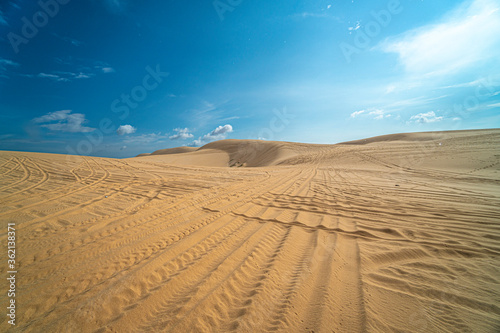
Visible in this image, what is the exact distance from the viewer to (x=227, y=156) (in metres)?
28.6

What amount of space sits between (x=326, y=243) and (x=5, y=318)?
12.7ft

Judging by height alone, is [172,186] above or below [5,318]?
above

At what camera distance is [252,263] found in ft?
8.13

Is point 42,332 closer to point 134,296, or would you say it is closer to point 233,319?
point 134,296

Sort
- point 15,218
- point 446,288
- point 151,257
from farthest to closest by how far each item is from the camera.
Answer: point 15,218 < point 151,257 < point 446,288

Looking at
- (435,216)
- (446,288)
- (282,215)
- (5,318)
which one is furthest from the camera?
(282,215)

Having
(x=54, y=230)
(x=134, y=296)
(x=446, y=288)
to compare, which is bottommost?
(x=446, y=288)

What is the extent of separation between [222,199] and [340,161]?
13.7m

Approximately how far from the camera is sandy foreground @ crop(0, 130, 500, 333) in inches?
66.4

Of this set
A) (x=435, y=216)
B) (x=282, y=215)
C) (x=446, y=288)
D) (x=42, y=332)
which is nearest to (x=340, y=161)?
(x=435, y=216)

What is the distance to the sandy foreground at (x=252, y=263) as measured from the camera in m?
1.69

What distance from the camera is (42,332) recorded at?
150cm

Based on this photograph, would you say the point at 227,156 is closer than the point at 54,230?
No

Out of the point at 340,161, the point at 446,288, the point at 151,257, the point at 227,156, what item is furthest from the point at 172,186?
the point at 227,156
